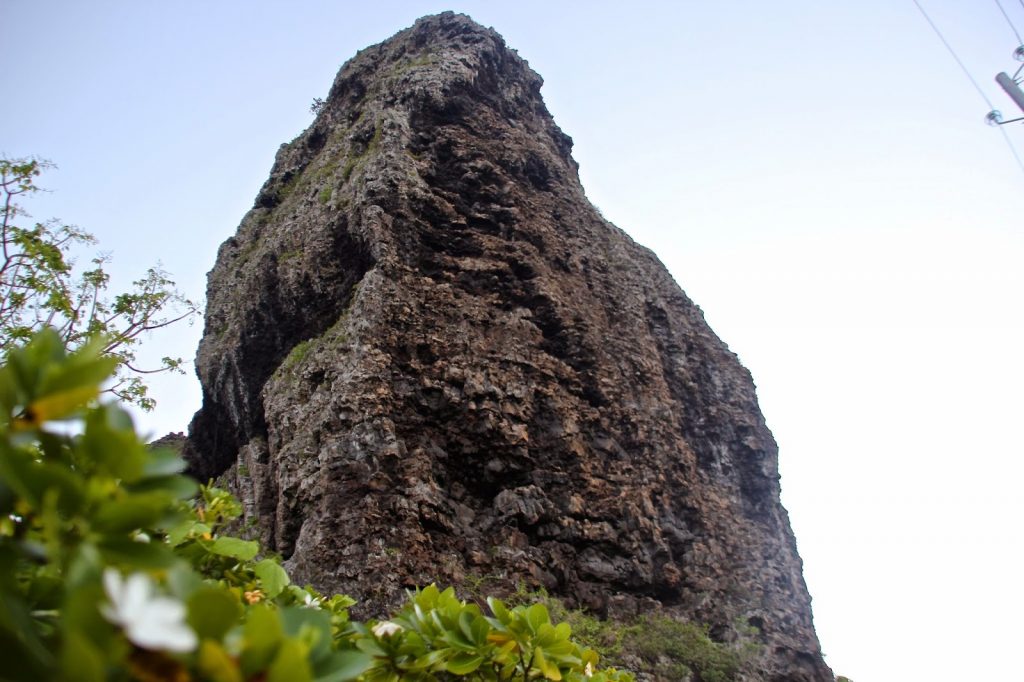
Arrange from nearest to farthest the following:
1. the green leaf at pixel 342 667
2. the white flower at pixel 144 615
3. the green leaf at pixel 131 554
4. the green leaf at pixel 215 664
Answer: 1. the white flower at pixel 144 615
2. the green leaf at pixel 215 664
3. the green leaf at pixel 131 554
4. the green leaf at pixel 342 667

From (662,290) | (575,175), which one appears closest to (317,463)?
(662,290)

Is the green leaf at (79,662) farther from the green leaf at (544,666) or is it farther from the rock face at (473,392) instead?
the rock face at (473,392)

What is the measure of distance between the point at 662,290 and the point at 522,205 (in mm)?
4765

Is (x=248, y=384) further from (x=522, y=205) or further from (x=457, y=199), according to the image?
(x=522, y=205)

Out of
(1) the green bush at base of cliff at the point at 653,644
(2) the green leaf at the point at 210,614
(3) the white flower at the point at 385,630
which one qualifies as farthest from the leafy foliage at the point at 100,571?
(1) the green bush at base of cliff at the point at 653,644

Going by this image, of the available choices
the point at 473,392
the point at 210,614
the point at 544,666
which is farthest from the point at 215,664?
the point at 473,392

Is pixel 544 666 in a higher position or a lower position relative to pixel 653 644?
higher

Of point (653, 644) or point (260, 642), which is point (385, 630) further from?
point (653, 644)

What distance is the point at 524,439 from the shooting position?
9.41 meters

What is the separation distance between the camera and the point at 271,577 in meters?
2.23

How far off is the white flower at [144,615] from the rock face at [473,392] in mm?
6749

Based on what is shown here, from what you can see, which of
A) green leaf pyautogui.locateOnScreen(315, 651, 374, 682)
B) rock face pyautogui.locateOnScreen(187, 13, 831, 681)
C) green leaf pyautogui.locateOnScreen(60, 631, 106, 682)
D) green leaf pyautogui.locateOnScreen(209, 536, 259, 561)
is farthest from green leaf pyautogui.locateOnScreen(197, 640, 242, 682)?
rock face pyautogui.locateOnScreen(187, 13, 831, 681)

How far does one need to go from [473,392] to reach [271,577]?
23.8 ft

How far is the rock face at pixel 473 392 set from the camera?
330 inches
